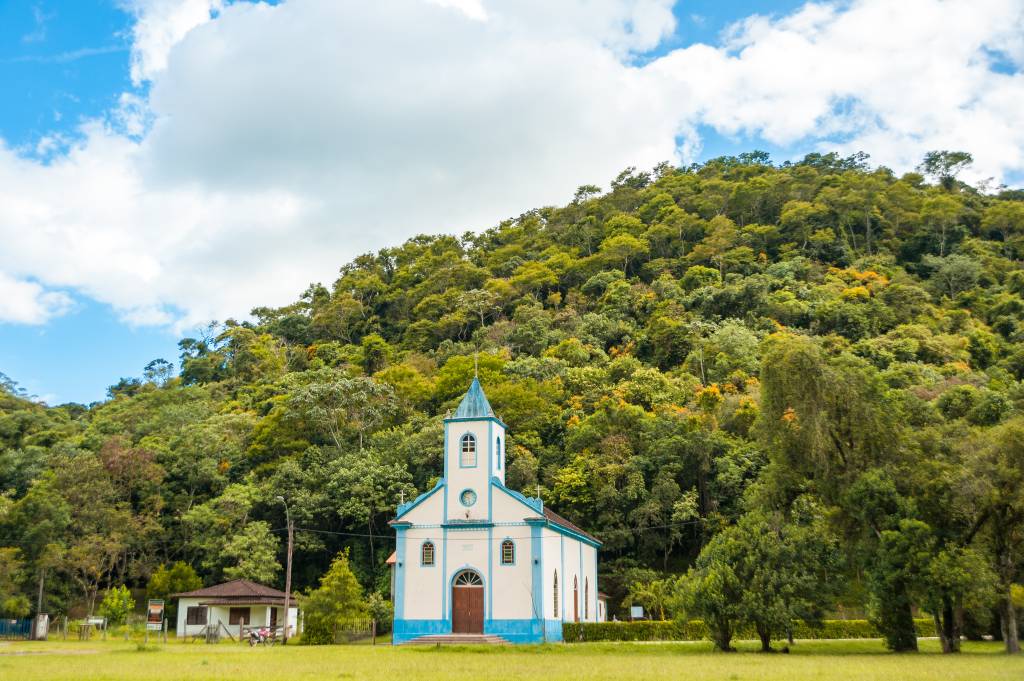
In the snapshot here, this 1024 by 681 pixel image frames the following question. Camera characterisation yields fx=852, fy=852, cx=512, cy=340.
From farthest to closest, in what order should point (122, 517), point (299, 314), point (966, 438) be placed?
point (299, 314)
point (122, 517)
point (966, 438)

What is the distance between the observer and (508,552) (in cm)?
3331

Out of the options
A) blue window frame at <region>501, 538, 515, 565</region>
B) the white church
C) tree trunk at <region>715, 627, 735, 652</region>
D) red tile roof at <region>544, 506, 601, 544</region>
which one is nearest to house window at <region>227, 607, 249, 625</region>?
the white church

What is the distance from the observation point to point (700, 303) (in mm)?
64312

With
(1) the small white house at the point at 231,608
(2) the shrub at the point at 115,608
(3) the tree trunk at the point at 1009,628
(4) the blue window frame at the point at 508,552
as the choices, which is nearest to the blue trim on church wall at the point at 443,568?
(4) the blue window frame at the point at 508,552

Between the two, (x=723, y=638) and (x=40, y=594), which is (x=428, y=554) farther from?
(x=40, y=594)

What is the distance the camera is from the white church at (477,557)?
32.4 m

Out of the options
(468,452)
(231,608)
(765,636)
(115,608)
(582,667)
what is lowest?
(231,608)

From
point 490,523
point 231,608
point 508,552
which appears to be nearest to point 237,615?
point 231,608

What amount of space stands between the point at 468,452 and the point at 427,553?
4.33 meters

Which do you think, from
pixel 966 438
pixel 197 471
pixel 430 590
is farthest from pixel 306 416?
pixel 966 438

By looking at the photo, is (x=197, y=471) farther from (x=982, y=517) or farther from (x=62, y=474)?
(x=982, y=517)

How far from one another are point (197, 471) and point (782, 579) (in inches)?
1479

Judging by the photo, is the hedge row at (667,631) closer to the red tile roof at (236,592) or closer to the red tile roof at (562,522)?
the red tile roof at (562,522)

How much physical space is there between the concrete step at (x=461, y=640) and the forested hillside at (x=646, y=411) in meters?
7.25
